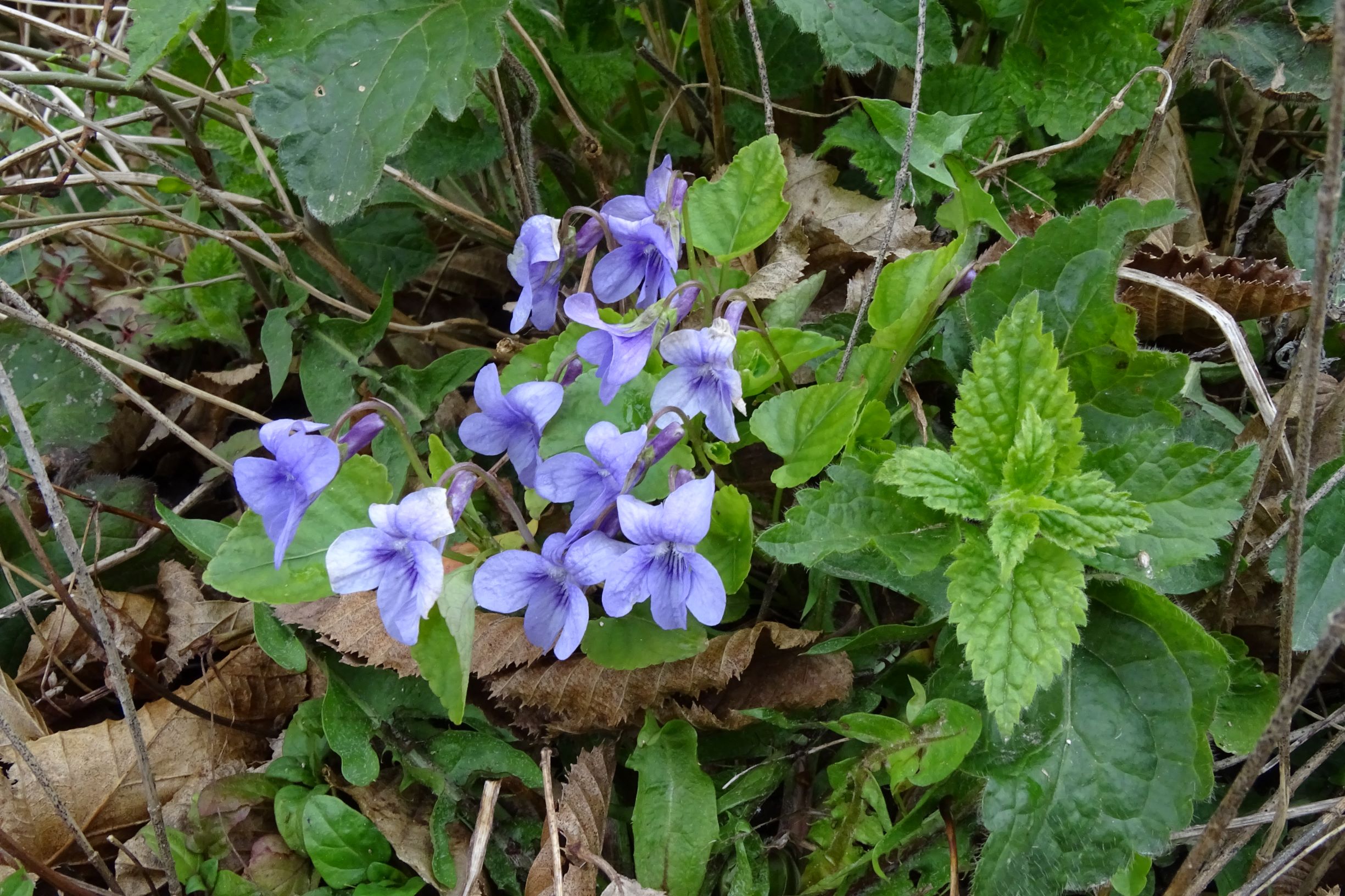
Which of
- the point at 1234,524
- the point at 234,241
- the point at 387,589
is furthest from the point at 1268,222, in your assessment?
the point at 234,241

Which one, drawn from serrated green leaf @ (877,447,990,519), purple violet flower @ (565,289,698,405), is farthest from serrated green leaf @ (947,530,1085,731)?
purple violet flower @ (565,289,698,405)

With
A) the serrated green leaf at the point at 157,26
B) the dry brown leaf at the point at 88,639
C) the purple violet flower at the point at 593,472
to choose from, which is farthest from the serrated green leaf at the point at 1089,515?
the dry brown leaf at the point at 88,639

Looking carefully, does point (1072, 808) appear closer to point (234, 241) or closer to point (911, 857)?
point (911, 857)

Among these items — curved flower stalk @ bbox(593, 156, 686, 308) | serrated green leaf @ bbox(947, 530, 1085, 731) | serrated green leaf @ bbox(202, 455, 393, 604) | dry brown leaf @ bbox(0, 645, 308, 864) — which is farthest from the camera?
dry brown leaf @ bbox(0, 645, 308, 864)

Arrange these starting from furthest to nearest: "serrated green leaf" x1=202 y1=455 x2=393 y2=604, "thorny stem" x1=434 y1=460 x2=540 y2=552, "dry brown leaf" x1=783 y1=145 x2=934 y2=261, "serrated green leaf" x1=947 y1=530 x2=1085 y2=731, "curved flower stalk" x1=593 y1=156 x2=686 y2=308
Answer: "dry brown leaf" x1=783 y1=145 x2=934 y2=261 → "curved flower stalk" x1=593 y1=156 x2=686 y2=308 → "serrated green leaf" x1=202 y1=455 x2=393 y2=604 → "thorny stem" x1=434 y1=460 x2=540 y2=552 → "serrated green leaf" x1=947 y1=530 x2=1085 y2=731

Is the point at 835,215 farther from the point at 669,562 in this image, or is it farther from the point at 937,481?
the point at 669,562

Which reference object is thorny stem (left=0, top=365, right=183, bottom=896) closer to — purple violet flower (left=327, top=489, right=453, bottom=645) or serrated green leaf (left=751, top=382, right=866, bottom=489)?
purple violet flower (left=327, top=489, right=453, bottom=645)
